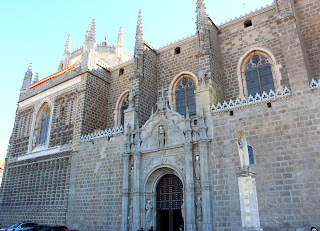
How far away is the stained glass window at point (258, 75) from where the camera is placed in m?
15.7

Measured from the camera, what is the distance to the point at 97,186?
1691cm

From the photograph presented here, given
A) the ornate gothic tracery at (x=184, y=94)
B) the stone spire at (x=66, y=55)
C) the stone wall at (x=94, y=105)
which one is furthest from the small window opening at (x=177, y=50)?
the stone spire at (x=66, y=55)

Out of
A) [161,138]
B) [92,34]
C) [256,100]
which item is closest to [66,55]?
[92,34]

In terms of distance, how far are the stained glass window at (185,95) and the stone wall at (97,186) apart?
4.22m

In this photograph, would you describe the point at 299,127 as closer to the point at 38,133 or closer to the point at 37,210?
the point at 37,210

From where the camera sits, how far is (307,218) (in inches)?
422

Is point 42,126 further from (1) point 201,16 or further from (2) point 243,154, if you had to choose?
(2) point 243,154

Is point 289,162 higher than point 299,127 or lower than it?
lower

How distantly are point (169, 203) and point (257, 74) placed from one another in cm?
858

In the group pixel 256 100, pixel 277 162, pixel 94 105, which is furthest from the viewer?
pixel 94 105

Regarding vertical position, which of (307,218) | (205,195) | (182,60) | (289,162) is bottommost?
(307,218)

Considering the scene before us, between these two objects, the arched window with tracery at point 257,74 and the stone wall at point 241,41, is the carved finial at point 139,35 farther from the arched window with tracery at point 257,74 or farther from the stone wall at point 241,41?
the arched window with tracery at point 257,74

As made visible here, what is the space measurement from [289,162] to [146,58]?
1117 centimetres

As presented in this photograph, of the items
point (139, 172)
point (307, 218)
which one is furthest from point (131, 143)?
point (307, 218)
